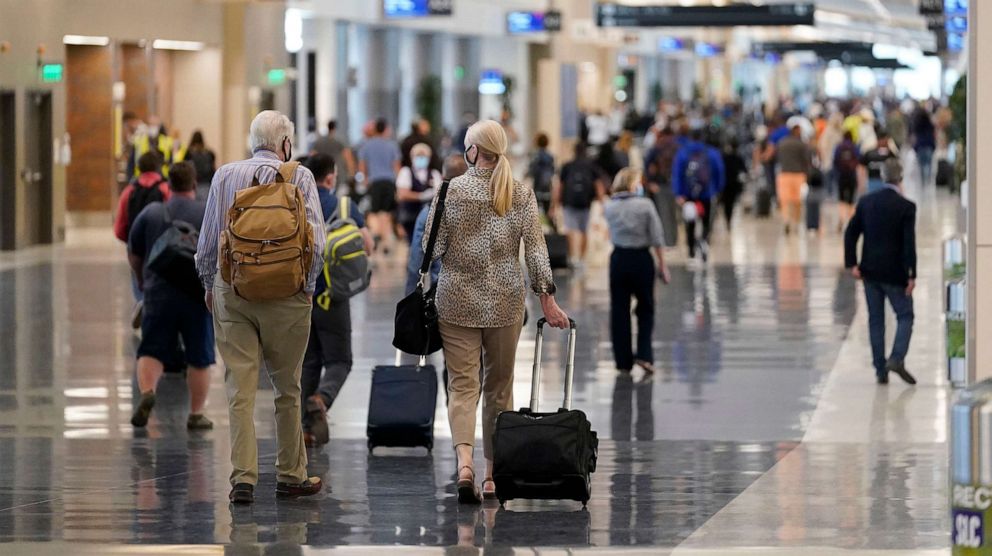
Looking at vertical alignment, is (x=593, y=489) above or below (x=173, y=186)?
below

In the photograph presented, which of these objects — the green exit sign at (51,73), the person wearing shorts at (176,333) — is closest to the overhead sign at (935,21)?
the green exit sign at (51,73)

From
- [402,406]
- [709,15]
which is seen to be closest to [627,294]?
[402,406]

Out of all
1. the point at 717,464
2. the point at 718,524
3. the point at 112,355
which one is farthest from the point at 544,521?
the point at 112,355

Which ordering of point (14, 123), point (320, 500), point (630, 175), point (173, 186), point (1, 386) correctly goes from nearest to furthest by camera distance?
1. point (320, 500)
2. point (173, 186)
3. point (1, 386)
4. point (630, 175)
5. point (14, 123)

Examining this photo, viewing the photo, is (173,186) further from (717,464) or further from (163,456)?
(717,464)

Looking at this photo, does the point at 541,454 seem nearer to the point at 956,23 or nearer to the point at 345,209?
the point at 345,209

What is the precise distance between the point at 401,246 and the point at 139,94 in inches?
274

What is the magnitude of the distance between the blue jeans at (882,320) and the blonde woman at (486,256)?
5.48 meters

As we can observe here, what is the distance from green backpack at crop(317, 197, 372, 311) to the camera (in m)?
10.6

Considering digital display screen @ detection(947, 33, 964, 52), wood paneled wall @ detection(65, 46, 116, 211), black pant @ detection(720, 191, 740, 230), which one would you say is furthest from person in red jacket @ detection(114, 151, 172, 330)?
digital display screen @ detection(947, 33, 964, 52)

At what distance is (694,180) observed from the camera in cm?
2445

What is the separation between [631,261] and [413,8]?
28923 millimetres

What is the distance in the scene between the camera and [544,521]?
8359mm

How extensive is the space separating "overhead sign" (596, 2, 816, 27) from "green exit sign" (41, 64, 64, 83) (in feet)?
74.7
